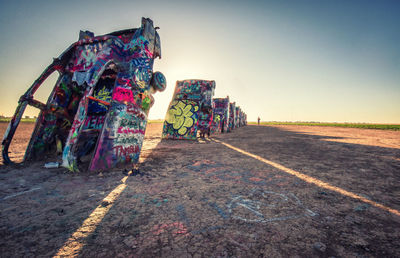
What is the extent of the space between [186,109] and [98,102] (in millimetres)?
6213

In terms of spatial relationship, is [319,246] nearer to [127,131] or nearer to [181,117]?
[127,131]

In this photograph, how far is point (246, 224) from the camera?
5.53ft

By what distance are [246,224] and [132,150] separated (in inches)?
130

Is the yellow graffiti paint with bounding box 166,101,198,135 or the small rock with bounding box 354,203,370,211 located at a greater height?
the yellow graffiti paint with bounding box 166,101,198,135

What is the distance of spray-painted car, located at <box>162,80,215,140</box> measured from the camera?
937 cm

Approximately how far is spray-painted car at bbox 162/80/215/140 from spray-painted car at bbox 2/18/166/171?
4.78m

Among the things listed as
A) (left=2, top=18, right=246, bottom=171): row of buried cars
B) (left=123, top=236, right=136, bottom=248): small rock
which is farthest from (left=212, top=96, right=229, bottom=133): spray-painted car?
(left=123, top=236, right=136, bottom=248): small rock

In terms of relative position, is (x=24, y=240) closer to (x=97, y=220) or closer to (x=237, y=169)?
(x=97, y=220)

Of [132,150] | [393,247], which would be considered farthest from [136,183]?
[393,247]

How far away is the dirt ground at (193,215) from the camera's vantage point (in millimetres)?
1351

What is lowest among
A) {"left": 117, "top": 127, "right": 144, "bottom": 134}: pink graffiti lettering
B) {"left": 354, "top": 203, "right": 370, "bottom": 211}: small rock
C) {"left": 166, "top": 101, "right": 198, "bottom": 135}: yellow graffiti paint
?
{"left": 354, "top": 203, "right": 370, "bottom": 211}: small rock

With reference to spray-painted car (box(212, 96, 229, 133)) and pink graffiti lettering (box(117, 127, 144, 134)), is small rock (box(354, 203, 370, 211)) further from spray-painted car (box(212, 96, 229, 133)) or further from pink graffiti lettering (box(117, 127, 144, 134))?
spray-painted car (box(212, 96, 229, 133))

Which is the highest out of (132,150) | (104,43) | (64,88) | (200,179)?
(104,43)

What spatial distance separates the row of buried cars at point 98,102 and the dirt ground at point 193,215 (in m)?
0.64
